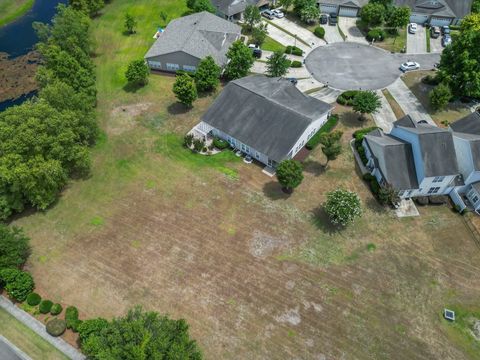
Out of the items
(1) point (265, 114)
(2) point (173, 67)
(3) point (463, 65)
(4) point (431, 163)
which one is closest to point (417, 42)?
(3) point (463, 65)

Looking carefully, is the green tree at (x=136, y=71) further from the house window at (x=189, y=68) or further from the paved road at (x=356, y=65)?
the paved road at (x=356, y=65)

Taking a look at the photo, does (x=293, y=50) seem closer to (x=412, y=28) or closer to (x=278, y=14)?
(x=278, y=14)

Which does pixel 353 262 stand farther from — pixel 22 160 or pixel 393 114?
pixel 22 160

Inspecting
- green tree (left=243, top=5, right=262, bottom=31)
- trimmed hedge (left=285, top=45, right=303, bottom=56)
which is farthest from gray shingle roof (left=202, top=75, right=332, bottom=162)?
green tree (left=243, top=5, right=262, bottom=31)

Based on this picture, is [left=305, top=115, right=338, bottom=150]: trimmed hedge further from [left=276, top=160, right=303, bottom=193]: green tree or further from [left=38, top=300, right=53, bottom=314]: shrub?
[left=38, top=300, right=53, bottom=314]: shrub

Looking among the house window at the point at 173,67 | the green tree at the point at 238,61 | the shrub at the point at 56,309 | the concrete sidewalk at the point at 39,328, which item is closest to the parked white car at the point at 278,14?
the green tree at the point at 238,61

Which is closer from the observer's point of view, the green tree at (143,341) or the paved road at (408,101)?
the green tree at (143,341)

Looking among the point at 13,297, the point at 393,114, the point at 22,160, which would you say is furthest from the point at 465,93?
the point at 13,297
